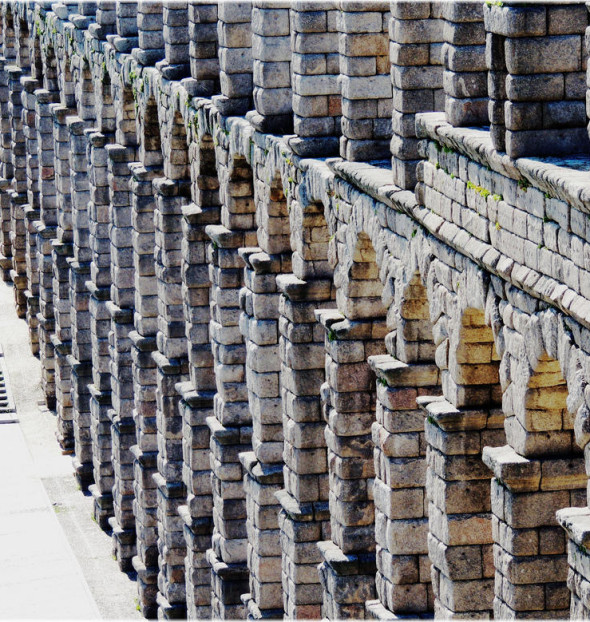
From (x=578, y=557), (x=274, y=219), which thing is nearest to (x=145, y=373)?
(x=274, y=219)

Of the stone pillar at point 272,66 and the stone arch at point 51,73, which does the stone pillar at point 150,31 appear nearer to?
the stone pillar at point 272,66

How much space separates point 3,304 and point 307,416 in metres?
32.3

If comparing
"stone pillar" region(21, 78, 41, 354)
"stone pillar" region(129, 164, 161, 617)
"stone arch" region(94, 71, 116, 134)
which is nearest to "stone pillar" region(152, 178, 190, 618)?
"stone pillar" region(129, 164, 161, 617)

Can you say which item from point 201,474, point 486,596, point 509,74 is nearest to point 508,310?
point 509,74

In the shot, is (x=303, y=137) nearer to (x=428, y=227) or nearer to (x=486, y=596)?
(x=428, y=227)

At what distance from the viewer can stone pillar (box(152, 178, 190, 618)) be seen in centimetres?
3625

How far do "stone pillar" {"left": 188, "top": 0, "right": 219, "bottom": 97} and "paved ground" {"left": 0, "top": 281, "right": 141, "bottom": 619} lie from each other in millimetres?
10562

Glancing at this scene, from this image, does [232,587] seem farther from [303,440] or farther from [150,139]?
[150,139]

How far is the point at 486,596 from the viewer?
76.1 feet

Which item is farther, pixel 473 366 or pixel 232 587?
pixel 232 587

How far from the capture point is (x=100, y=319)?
4325 cm

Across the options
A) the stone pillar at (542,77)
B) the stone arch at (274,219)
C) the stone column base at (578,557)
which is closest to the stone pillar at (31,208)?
the stone arch at (274,219)

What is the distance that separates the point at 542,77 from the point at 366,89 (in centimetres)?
612

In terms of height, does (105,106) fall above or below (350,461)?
above
